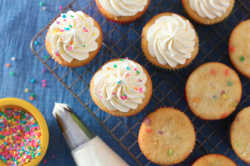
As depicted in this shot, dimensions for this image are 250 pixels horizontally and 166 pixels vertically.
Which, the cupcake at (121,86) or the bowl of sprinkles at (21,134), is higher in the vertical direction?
the cupcake at (121,86)

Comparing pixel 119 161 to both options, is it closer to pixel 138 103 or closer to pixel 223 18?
pixel 138 103

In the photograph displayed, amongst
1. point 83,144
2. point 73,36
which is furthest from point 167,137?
point 73,36

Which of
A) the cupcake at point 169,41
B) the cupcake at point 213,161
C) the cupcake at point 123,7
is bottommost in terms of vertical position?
the cupcake at point 213,161

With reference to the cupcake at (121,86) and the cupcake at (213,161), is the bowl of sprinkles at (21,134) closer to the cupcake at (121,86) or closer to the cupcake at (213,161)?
the cupcake at (121,86)

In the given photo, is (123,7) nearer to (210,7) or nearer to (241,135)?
(210,7)

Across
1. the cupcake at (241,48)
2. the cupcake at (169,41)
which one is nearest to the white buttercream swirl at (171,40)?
the cupcake at (169,41)

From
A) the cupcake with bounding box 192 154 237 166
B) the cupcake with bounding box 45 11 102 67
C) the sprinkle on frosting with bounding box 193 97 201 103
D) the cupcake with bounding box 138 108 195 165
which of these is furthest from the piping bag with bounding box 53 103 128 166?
the sprinkle on frosting with bounding box 193 97 201 103

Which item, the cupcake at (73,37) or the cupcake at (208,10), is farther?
the cupcake at (208,10)
